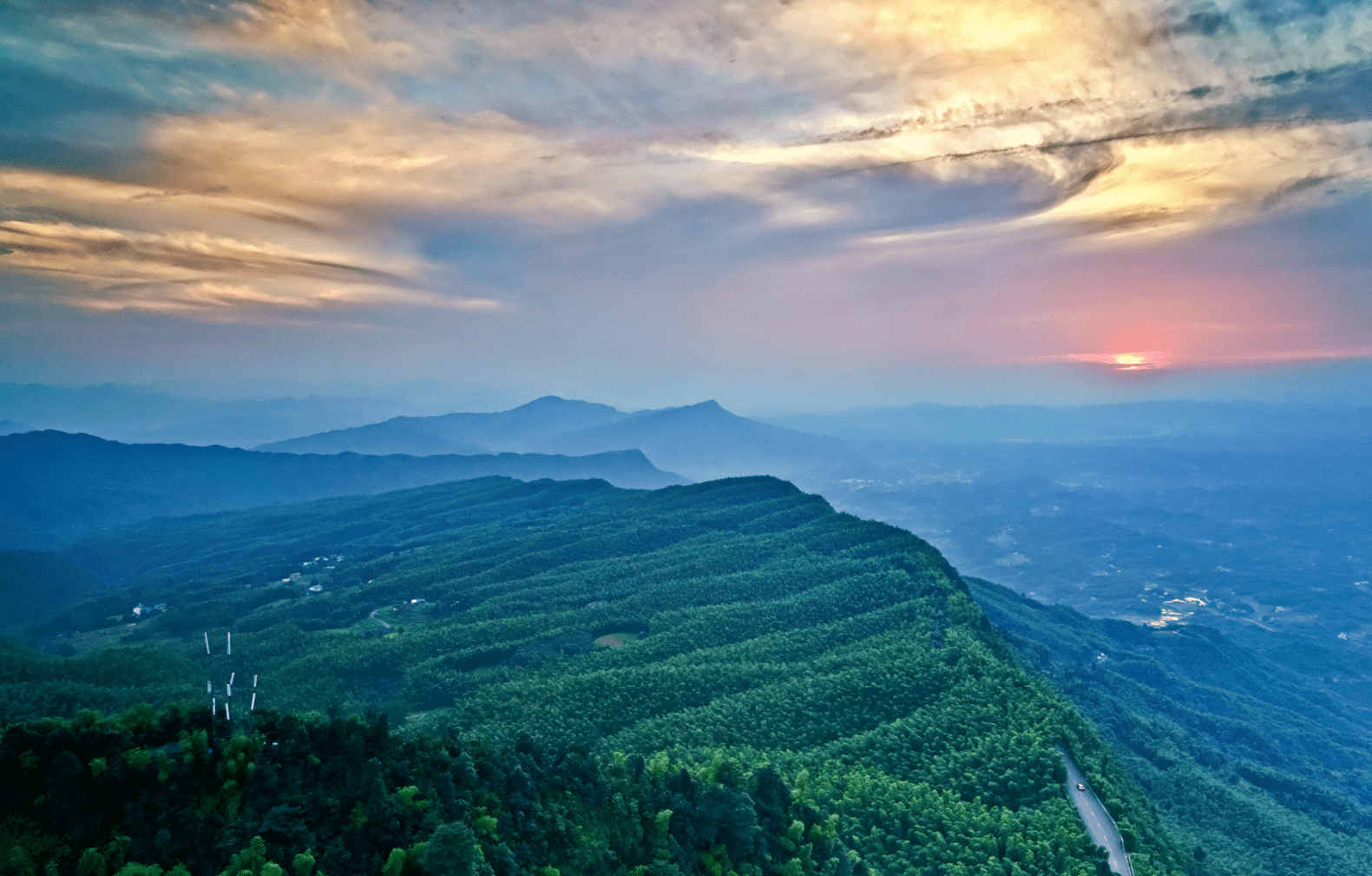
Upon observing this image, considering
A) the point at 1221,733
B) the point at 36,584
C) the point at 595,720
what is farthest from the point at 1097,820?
the point at 36,584

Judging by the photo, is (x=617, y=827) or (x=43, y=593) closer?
(x=617, y=827)

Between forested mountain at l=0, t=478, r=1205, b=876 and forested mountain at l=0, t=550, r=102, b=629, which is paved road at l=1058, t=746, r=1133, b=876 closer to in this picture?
forested mountain at l=0, t=478, r=1205, b=876

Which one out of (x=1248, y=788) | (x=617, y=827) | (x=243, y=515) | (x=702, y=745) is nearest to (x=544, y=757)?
(x=617, y=827)

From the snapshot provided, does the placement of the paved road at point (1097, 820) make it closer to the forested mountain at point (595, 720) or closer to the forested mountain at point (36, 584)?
the forested mountain at point (595, 720)

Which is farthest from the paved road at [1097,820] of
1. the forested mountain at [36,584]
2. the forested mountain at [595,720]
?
the forested mountain at [36,584]

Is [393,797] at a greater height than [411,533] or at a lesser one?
greater

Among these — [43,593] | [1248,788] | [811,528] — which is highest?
[811,528]

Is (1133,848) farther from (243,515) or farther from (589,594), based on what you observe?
(243,515)
